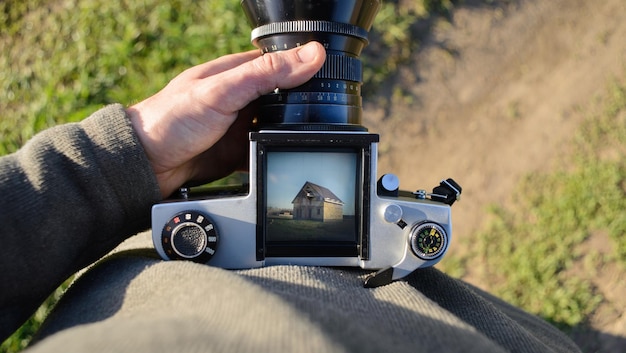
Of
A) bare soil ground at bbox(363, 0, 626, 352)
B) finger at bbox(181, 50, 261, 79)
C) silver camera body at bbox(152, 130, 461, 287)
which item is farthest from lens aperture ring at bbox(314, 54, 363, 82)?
bare soil ground at bbox(363, 0, 626, 352)

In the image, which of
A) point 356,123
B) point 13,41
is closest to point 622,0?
point 356,123

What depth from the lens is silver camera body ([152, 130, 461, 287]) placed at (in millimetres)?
1245

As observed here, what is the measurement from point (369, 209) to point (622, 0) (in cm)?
214

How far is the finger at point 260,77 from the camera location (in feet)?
4.31

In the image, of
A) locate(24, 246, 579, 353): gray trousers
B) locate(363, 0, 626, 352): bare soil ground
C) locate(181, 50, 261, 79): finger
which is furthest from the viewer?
locate(363, 0, 626, 352): bare soil ground

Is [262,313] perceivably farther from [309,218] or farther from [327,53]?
[327,53]

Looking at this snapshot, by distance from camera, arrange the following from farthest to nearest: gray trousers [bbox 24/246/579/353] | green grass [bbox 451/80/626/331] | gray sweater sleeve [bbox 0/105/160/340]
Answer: green grass [bbox 451/80/626/331]
gray sweater sleeve [bbox 0/105/160/340]
gray trousers [bbox 24/246/579/353]

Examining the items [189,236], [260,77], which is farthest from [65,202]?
[260,77]

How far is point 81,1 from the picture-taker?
293 centimetres

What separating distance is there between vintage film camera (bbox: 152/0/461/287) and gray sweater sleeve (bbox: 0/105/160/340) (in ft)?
0.34

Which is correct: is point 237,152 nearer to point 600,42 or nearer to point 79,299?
point 79,299

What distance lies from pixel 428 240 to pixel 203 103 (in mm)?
562

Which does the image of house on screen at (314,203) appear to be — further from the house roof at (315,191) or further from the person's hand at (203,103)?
the person's hand at (203,103)

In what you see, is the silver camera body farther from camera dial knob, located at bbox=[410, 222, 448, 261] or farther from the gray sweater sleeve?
the gray sweater sleeve
